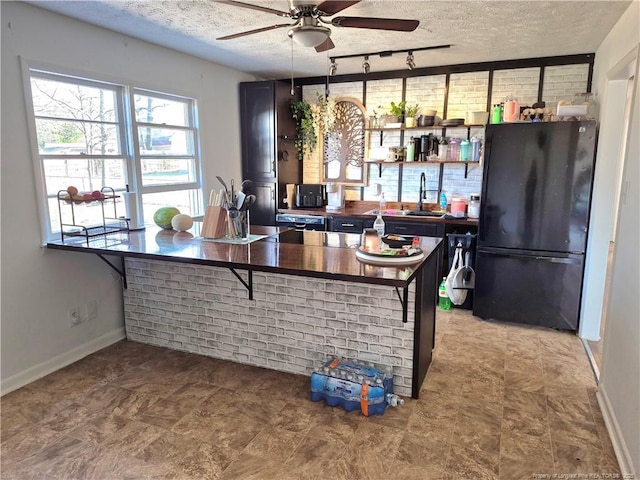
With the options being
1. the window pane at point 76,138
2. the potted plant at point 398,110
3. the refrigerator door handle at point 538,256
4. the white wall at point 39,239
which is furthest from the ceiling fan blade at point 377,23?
the potted plant at point 398,110

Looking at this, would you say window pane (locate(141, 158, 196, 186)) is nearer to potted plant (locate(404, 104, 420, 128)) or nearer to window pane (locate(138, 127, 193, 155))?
window pane (locate(138, 127, 193, 155))

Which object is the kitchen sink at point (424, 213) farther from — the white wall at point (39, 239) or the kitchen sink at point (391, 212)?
the white wall at point (39, 239)

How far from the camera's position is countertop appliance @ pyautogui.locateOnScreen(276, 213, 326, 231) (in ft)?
15.5

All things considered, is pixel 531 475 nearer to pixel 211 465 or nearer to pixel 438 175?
pixel 211 465

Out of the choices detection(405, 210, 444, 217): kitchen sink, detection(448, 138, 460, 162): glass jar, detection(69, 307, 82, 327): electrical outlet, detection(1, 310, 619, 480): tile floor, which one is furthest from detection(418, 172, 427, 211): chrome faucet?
detection(69, 307, 82, 327): electrical outlet

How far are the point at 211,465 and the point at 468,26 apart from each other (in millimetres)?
3276

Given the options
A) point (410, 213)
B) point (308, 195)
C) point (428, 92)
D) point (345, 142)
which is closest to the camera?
point (410, 213)

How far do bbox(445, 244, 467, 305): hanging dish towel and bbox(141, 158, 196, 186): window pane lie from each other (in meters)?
2.67

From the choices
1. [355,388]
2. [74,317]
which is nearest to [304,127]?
[74,317]

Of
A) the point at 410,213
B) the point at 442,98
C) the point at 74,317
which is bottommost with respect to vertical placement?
the point at 74,317

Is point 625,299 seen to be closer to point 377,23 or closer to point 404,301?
point 404,301

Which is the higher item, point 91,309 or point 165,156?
point 165,156

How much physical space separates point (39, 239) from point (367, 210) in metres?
3.15

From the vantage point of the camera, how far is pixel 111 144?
340cm
